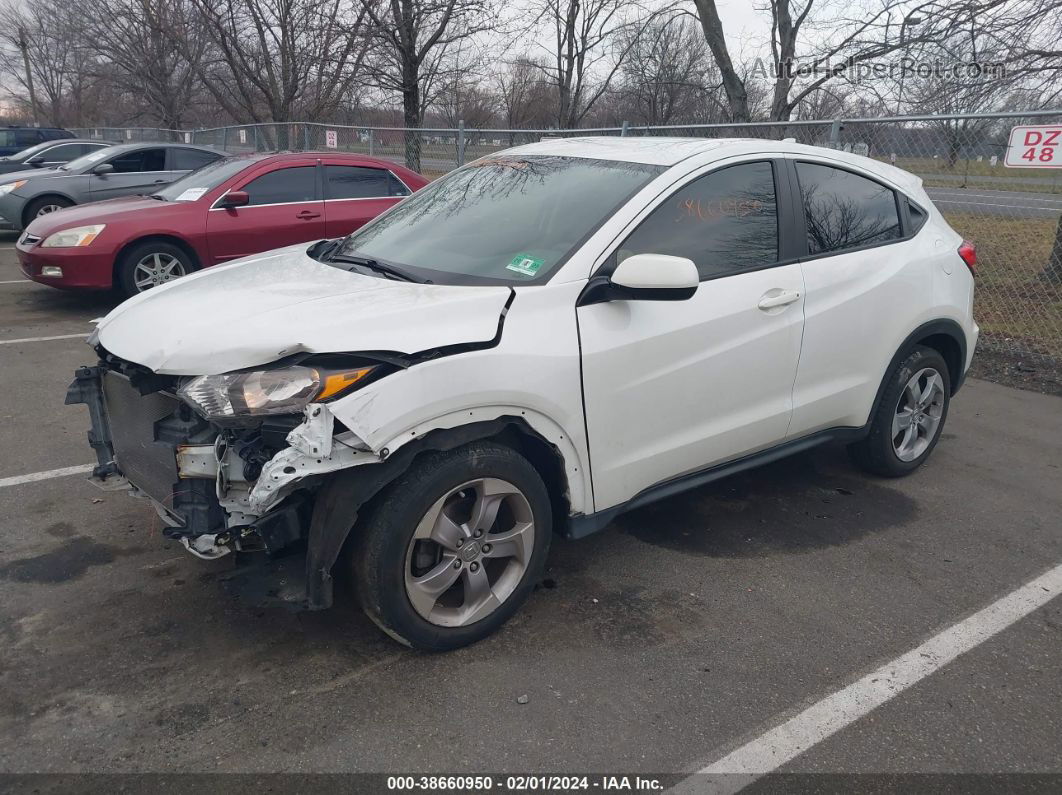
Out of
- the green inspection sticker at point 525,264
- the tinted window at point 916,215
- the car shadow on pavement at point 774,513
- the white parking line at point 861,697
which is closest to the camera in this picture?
the white parking line at point 861,697

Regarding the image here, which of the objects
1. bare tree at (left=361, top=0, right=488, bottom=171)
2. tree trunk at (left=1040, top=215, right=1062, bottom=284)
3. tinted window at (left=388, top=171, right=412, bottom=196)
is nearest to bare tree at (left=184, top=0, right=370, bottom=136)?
bare tree at (left=361, top=0, right=488, bottom=171)

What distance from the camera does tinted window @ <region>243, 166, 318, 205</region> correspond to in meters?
8.32

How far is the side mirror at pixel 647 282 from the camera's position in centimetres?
296

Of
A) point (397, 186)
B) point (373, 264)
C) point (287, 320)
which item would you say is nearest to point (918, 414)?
point (373, 264)

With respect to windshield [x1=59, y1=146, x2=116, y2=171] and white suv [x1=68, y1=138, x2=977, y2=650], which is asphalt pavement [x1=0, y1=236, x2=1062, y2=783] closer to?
white suv [x1=68, y1=138, x2=977, y2=650]

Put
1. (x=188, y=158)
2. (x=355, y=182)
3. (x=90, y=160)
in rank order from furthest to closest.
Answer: (x=188, y=158)
(x=90, y=160)
(x=355, y=182)

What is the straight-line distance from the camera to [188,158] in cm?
1226

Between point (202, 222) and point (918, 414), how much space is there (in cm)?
669

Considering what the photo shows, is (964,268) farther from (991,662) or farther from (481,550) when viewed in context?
(481,550)

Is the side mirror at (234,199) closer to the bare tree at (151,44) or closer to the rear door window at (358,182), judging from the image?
the rear door window at (358,182)

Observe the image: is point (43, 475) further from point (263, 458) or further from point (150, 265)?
point (150, 265)

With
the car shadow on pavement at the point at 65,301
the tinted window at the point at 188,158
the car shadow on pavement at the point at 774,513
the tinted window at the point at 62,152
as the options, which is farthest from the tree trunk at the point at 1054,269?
the tinted window at the point at 62,152

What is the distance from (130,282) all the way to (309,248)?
191 inches

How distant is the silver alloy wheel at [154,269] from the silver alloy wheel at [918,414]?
6.72 metres
